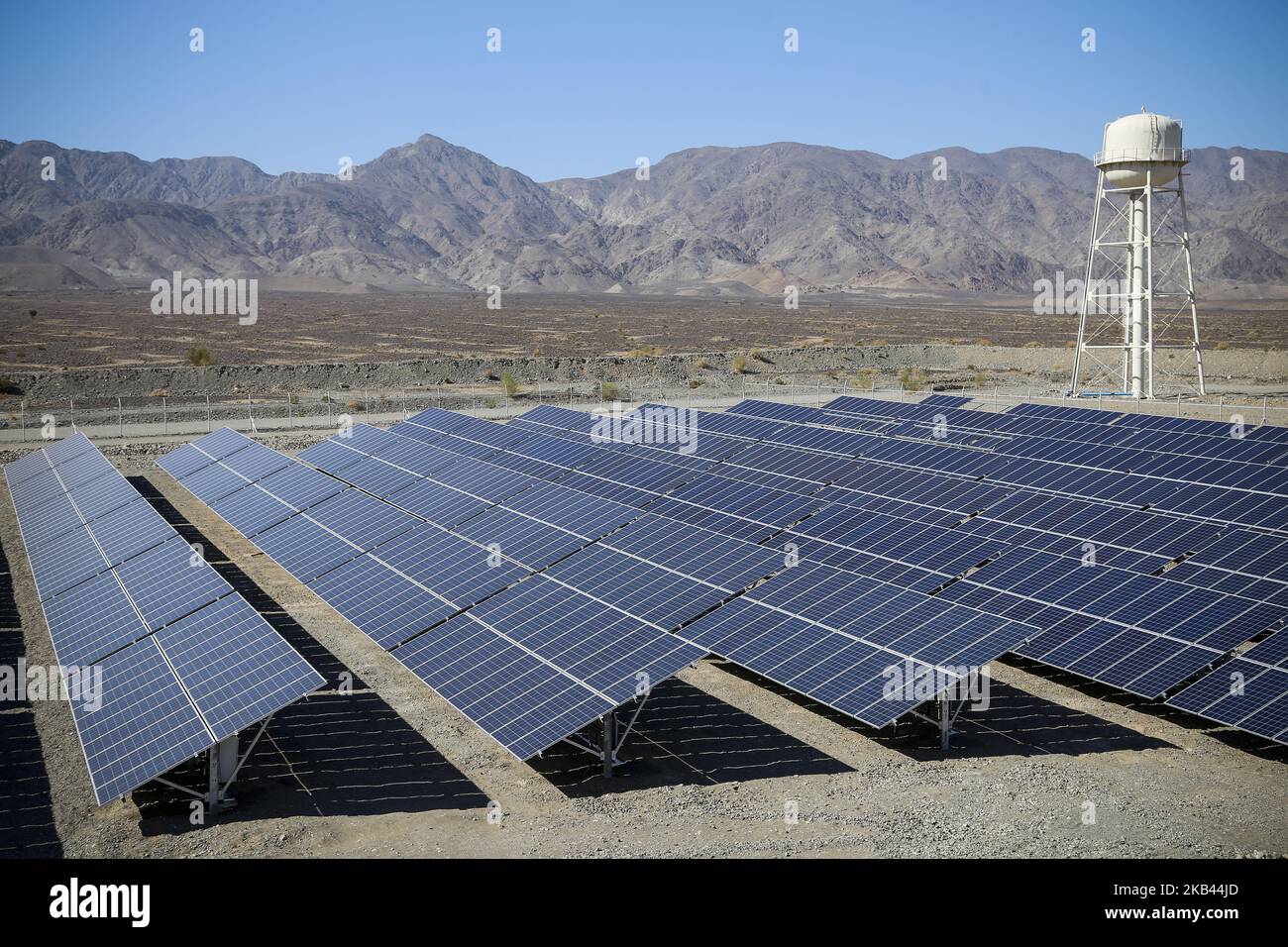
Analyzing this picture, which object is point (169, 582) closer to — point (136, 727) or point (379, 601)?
point (379, 601)

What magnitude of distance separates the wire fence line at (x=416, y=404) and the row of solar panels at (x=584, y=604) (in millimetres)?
24045

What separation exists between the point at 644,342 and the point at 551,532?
7933 centimetres

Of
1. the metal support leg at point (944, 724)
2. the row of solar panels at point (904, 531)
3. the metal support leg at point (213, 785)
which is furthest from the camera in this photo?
the row of solar panels at point (904, 531)

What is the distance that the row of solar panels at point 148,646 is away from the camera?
1405cm

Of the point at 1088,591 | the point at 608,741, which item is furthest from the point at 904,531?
the point at 608,741

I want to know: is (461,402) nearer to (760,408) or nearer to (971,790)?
(760,408)

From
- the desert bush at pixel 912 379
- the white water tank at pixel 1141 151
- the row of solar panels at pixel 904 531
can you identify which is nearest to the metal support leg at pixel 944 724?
the row of solar panels at pixel 904 531

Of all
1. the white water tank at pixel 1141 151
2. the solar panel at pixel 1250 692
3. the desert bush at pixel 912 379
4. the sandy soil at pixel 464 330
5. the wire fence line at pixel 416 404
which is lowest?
the solar panel at pixel 1250 692

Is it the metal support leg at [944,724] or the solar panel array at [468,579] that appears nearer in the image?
the solar panel array at [468,579]

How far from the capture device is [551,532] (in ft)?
72.9

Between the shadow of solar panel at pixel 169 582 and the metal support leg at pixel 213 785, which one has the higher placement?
the shadow of solar panel at pixel 169 582

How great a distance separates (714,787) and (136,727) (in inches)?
308

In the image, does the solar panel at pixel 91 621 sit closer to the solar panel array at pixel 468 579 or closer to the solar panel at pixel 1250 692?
the solar panel array at pixel 468 579

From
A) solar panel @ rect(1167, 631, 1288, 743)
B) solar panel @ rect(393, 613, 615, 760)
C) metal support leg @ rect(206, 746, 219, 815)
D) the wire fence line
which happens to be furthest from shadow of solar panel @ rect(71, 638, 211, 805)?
the wire fence line
